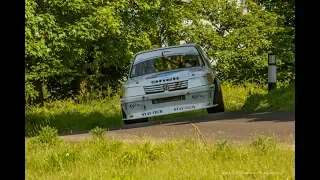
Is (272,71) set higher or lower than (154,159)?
higher

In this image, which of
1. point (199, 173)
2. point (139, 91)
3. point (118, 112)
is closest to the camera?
point (199, 173)

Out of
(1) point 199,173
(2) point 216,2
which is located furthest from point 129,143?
(2) point 216,2

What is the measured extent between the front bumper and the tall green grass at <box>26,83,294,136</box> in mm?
59

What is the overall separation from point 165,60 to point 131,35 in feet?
1.13

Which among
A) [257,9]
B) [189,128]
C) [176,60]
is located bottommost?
[189,128]

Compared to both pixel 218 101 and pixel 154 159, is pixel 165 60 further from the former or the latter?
pixel 154 159

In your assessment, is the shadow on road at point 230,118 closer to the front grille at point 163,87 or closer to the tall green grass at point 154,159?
the tall green grass at point 154,159

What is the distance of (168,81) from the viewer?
106 inches

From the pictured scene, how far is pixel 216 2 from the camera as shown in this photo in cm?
286

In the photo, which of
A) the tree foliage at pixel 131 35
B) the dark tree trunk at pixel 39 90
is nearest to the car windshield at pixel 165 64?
the tree foliage at pixel 131 35

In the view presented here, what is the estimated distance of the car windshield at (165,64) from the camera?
272cm

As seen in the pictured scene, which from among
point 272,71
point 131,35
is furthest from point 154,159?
point 272,71
